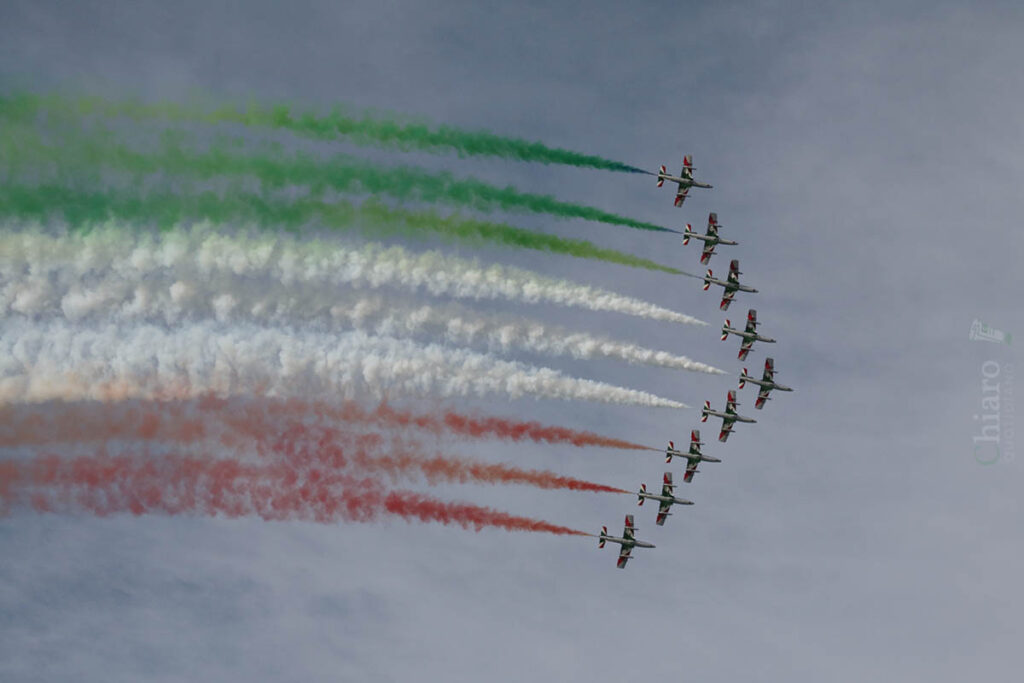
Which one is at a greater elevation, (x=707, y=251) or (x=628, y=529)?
(x=707, y=251)

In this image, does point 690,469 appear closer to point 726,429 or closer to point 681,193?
point 726,429

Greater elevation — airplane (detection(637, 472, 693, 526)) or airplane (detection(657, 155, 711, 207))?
airplane (detection(657, 155, 711, 207))

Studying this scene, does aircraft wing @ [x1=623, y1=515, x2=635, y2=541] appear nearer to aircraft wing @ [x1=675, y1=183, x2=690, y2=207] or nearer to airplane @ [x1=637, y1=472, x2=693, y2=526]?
airplane @ [x1=637, y1=472, x2=693, y2=526]

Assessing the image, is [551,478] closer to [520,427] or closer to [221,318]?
[520,427]

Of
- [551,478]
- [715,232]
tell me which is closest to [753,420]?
[715,232]

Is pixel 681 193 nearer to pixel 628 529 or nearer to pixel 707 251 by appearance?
pixel 707 251

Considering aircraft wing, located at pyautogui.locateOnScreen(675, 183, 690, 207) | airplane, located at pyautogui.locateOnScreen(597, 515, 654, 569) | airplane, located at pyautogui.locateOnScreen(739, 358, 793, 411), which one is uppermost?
aircraft wing, located at pyautogui.locateOnScreen(675, 183, 690, 207)
